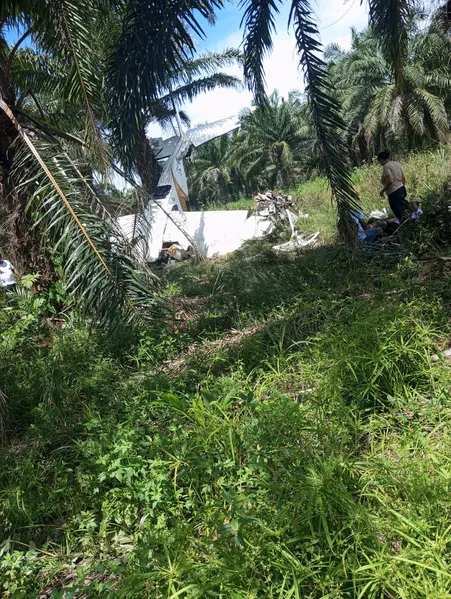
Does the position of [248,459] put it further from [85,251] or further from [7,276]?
[7,276]

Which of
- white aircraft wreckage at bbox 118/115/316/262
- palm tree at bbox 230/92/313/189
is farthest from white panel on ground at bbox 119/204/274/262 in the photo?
palm tree at bbox 230/92/313/189

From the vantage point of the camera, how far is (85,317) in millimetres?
5141

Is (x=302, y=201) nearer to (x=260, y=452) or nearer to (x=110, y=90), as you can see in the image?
(x=110, y=90)

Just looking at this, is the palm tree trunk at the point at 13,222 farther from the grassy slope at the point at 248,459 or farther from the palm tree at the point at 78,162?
the grassy slope at the point at 248,459

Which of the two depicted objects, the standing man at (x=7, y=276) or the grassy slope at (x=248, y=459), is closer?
the grassy slope at (x=248, y=459)

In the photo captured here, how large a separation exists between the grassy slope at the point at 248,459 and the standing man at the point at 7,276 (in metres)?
1.91

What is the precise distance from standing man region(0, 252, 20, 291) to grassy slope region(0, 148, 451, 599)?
1905 mm

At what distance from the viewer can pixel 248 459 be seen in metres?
2.37

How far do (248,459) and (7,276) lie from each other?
17.4 feet

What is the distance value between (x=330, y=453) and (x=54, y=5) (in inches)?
199

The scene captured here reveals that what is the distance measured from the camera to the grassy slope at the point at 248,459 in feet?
5.69

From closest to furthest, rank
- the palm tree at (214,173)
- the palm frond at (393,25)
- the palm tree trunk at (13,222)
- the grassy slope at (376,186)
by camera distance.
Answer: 1. the palm frond at (393,25)
2. the palm tree trunk at (13,222)
3. the grassy slope at (376,186)
4. the palm tree at (214,173)

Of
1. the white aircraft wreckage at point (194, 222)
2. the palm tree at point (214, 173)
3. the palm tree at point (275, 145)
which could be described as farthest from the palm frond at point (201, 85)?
the palm tree at point (214, 173)

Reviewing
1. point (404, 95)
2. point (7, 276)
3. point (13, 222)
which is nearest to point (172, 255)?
point (7, 276)
